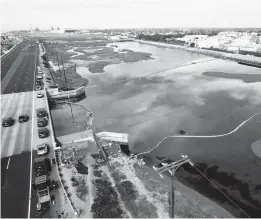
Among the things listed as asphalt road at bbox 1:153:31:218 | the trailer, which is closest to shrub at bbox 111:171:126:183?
the trailer

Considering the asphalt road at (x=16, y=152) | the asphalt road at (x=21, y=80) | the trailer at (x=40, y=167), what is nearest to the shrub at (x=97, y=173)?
the trailer at (x=40, y=167)

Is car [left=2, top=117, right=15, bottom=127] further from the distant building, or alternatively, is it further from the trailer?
the trailer

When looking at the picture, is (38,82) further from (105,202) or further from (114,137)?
(105,202)

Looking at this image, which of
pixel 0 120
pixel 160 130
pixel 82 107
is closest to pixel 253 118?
pixel 160 130

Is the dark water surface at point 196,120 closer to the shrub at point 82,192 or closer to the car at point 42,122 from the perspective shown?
the car at point 42,122

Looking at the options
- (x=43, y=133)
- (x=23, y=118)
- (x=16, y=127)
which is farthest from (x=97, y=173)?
(x=23, y=118)
